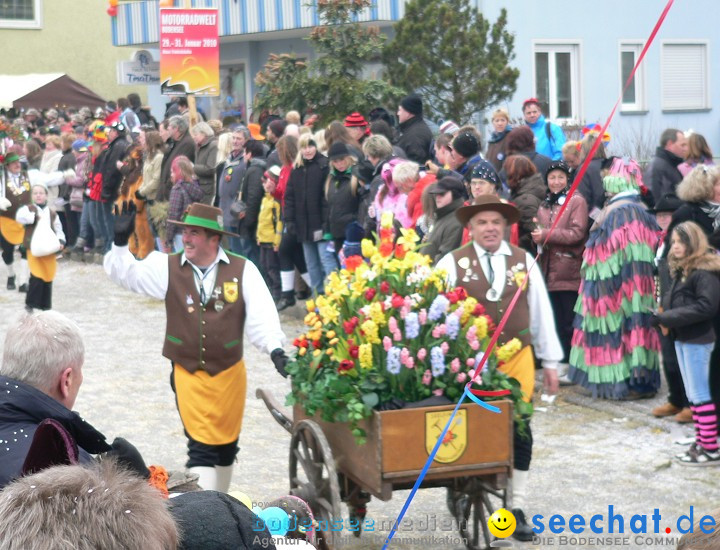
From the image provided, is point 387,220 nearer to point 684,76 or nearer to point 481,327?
point 481,327

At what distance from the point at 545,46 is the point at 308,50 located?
4.96 meters

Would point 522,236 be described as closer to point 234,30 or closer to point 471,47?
point 471,47

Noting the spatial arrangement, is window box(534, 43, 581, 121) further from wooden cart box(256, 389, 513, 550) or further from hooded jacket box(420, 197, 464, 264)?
wooden cart box(256, 389, 513, 550)

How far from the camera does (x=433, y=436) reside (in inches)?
213

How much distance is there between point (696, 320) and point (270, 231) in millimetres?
6859

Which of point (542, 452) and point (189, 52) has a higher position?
point (189, 52)

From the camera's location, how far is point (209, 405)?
251 inches

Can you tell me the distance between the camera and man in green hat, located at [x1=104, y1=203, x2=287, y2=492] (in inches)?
251

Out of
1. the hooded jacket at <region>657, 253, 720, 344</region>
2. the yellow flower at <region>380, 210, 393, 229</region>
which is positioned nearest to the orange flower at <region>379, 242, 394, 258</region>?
the yellow flower at <region>380, 210, 393, 229</region>

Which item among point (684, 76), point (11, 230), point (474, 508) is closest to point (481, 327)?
point (474, 508)

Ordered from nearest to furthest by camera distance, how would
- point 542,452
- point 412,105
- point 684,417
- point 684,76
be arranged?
1. point 542,452
2. point 684,417
3. point 412,105
4. point 684,76

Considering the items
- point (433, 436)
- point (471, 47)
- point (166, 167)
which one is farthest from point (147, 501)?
point (471, 47)

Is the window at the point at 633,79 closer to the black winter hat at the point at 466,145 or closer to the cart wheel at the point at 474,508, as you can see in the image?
the black winter hat at the point at 466,145

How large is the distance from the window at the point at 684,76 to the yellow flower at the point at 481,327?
16.0 meters
